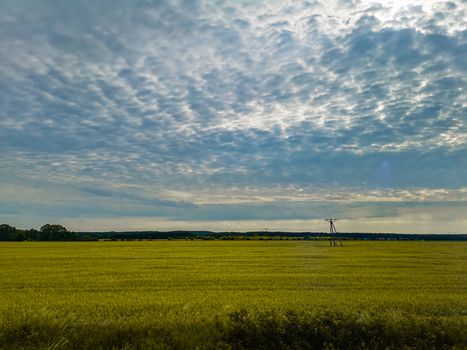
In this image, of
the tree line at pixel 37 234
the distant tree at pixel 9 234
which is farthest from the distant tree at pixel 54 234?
the distant tree at pixel 9 234

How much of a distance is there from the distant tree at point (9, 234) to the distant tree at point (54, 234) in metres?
8.18

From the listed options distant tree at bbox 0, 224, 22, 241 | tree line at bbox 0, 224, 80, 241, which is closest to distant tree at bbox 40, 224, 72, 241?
tree line at bbox 0, 224, 80, 241

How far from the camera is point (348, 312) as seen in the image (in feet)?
38.9

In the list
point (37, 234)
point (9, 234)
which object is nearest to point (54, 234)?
point (37, 234)

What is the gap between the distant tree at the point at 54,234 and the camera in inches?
5588

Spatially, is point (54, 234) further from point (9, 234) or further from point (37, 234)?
point (9, 234)

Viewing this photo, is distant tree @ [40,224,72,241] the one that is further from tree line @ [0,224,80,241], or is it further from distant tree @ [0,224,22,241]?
distant tree @ [0,224,22,241]

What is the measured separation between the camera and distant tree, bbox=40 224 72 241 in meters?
142

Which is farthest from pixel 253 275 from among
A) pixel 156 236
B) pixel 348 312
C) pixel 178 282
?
pixel 156 236

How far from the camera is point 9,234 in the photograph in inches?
5354

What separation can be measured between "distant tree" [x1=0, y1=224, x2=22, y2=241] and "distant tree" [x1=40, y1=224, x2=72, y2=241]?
322 inches

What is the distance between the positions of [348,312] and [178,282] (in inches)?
640

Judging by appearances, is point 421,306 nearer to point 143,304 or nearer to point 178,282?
point 143,304

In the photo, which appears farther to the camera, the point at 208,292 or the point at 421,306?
the point at 208,292
